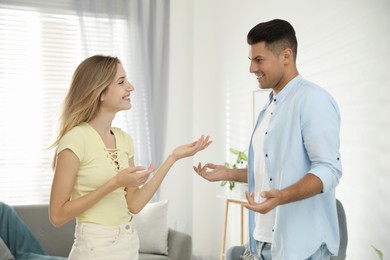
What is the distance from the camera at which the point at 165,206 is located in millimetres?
4605

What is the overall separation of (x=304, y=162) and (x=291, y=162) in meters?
0.05

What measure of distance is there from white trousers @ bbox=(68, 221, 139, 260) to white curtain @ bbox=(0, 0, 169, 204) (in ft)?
10.5

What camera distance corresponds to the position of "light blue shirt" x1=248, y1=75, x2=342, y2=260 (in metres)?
1.92

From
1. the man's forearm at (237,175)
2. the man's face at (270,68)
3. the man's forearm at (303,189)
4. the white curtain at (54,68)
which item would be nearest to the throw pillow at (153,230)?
the white curtain at (54,68)

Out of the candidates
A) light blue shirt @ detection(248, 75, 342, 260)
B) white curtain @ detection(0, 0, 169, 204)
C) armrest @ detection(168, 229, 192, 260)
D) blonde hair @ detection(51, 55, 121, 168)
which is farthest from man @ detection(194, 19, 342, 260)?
white curtain @ detection(0, 0, 169, 204)

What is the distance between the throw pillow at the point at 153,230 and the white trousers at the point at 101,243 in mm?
2402

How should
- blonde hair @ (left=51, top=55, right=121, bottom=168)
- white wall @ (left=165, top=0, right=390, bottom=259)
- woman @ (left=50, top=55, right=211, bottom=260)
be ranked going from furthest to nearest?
white wall @ (left=165, top=0, right=390, bottom=259) < blonde hair @ (left=51, top=55, right=121, bottom=168) < woman @ (left=50, top=55, right=211, bottom=260)

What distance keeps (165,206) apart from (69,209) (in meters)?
2.62

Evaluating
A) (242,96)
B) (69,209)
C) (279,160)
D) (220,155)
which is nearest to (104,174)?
(69,209)

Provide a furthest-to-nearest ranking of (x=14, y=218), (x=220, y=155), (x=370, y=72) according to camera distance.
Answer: (x=220, y=155)
(x=14, y=218)
(x=370, y=72)

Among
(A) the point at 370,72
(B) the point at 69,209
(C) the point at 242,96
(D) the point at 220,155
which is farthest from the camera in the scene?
(D) the point at 220,155

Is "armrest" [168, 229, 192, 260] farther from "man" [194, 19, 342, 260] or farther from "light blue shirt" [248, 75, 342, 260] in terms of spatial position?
"light blue shirt" [248, 75, 342, 260]

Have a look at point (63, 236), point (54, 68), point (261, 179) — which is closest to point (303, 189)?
point (261, 179)

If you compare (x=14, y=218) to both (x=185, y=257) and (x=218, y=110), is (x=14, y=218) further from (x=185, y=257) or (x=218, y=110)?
(x=218, y=110)
